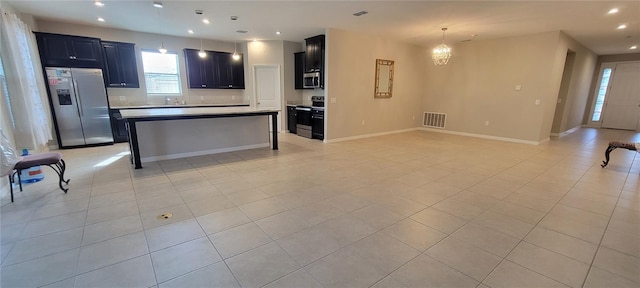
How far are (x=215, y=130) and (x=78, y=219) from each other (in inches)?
111

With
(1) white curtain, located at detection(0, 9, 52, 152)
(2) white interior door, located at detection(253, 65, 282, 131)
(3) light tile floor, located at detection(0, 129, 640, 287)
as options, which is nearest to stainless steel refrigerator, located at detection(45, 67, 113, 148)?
(1) white curtain, located at detection(0, 9, 52, 152)

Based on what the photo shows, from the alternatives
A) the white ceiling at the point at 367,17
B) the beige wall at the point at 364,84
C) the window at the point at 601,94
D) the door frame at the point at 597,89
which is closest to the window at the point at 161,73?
the white ceiling at the point at 367,17

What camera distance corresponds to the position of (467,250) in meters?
2.12

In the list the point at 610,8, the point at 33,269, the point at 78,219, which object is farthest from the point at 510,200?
the point at 78,219

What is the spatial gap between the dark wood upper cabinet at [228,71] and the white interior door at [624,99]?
12.6 meters

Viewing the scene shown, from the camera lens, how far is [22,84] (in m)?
4.01

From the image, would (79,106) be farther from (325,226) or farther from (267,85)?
(325,226)

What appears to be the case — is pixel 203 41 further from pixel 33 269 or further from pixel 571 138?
pixel 571 138

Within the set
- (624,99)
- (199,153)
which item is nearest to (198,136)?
(199,153)

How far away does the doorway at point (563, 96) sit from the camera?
23.5 ft

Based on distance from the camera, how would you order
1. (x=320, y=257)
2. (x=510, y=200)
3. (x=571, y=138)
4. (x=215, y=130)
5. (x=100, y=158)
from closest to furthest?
1. (x=320, y=257)
2. (x=510, y=200)
3. (x=100, y=158)
4. (x=215, y=130)
5. (x=571, y=138)

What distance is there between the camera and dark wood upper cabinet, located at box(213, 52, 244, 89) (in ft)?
24.1

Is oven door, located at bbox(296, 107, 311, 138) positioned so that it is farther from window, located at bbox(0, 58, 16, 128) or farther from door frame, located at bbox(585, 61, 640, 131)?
door frame, located at bbox(585, 61, 640, 131)

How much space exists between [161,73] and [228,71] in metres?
1.68
